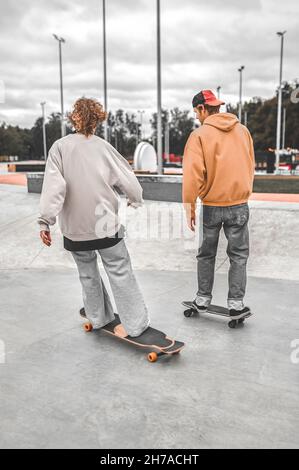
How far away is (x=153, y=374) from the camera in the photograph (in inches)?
124

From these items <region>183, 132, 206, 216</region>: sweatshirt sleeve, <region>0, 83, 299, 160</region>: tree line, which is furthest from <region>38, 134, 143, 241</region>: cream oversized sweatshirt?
<region>0, 83, 299, 160</region>: tree line

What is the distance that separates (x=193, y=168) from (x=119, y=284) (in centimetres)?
116

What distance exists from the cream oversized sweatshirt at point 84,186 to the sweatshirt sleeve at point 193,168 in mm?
544

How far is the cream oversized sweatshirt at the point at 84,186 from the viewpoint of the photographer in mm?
3332

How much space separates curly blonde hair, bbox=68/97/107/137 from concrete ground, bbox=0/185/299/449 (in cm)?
171

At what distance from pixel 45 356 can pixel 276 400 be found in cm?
170

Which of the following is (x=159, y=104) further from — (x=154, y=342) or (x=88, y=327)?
(x=154, y=342)

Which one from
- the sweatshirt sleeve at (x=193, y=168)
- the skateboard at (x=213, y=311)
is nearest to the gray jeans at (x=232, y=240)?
the skateboard at (x=213, y=311)

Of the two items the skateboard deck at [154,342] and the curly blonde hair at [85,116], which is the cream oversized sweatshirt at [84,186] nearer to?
the curly blonde hair at [85,116]

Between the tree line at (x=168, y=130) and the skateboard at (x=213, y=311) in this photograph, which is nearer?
the skateboard at (x=213, y=311)

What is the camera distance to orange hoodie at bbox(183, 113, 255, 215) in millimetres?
3801

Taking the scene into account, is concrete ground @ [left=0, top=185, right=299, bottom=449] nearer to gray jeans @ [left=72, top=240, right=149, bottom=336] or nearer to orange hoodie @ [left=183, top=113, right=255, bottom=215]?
gray jeans @ [left=72, top=240, right=149, bottom=336]

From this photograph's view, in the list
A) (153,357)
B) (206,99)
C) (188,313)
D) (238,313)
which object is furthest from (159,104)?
(153,357)

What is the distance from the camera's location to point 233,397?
9.18 ft
